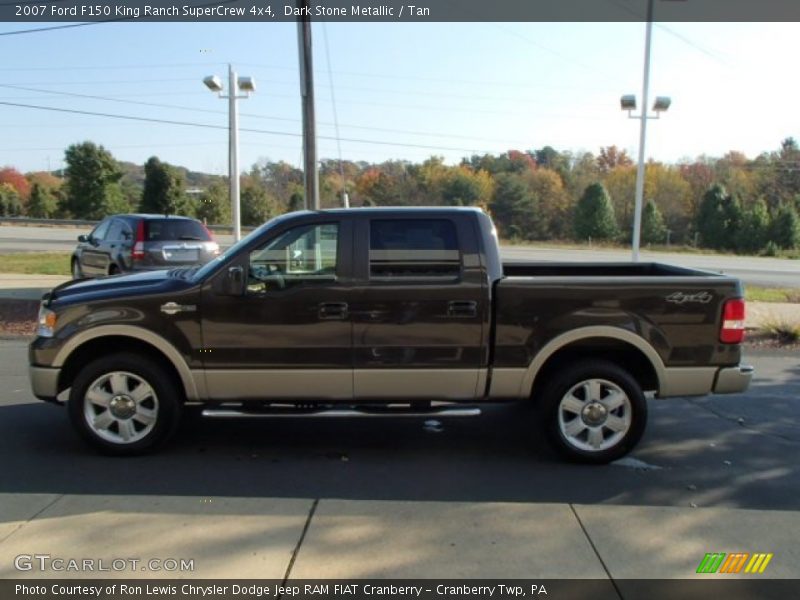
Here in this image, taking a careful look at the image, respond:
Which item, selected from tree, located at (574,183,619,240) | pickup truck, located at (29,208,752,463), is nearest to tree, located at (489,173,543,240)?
tree, located at (574,183,619,240)

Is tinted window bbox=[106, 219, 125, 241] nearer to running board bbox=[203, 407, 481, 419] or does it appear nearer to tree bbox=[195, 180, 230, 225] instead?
running board bbox=[203, 407, 481, 419]

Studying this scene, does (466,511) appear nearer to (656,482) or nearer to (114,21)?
(656,482)

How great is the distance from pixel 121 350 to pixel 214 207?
46787 mm

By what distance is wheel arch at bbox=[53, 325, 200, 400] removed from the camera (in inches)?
182

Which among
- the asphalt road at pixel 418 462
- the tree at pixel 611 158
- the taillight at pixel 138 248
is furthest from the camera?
the tree at pixel 611 158

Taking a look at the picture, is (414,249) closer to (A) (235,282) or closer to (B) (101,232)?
(A) (235,282)

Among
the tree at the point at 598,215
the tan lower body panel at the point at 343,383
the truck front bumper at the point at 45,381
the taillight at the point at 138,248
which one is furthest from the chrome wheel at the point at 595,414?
the tree at the point at 598,215

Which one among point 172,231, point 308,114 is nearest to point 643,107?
point 308,114

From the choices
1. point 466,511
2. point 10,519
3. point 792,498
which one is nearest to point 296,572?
point 466,511

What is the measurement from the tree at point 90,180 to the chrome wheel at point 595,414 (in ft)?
164

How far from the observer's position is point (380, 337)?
4.68 meters

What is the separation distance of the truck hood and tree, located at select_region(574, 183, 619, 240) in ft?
164

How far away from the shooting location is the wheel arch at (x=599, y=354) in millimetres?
4660

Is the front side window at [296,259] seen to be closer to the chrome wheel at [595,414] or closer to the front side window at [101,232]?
the chrome wheel at [595,414]
